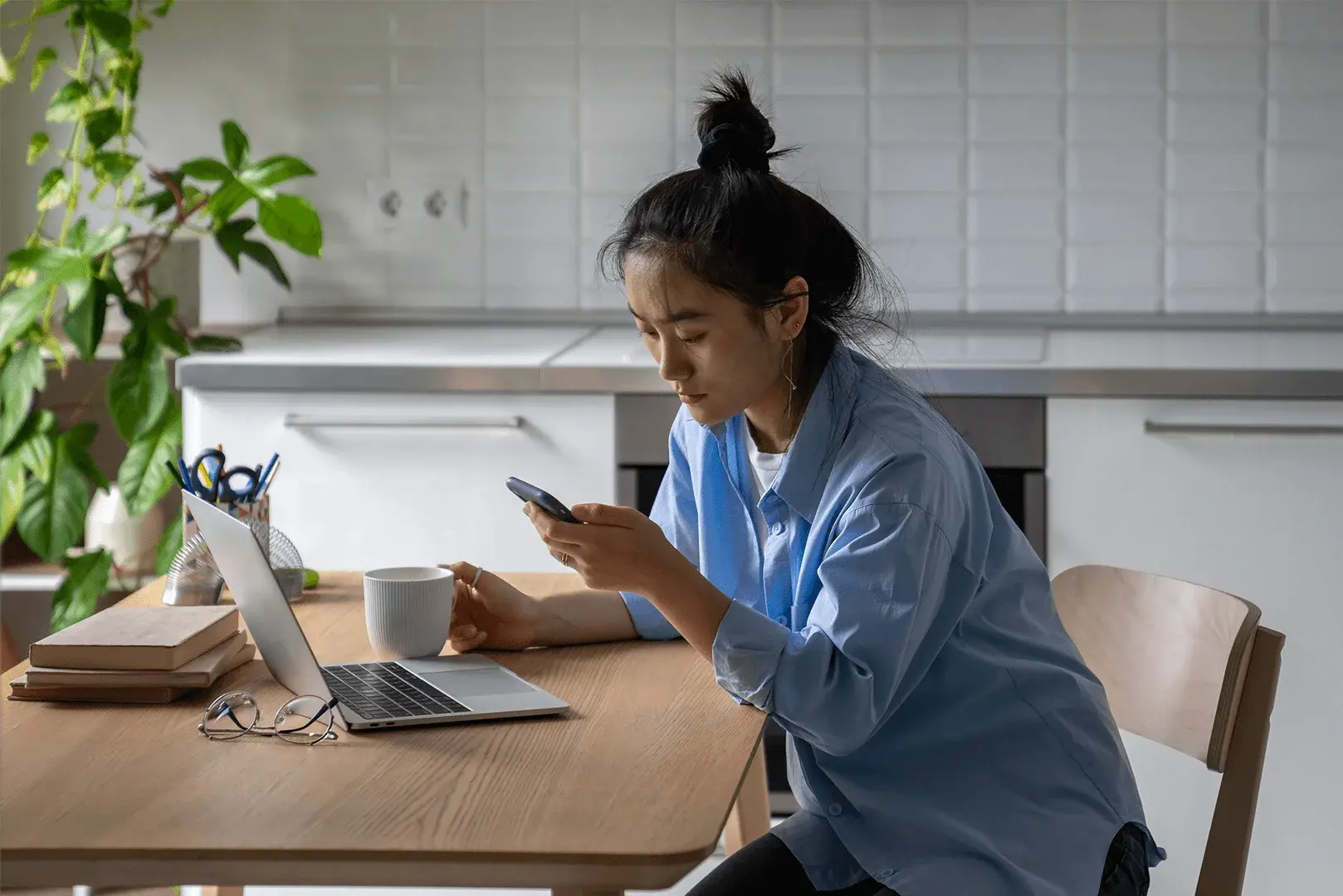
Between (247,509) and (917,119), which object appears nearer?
(247,509)

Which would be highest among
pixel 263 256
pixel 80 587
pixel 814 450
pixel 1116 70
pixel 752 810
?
pixel 1116 70

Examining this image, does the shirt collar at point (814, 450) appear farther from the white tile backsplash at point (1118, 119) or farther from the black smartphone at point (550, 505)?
the white tile backsplash at point (1118, 119)

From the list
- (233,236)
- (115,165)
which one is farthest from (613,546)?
(115,165)

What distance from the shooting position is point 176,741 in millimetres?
1221

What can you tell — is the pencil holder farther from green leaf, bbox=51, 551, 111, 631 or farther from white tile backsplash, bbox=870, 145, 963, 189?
white tile backsplash, bbox=870, 145, 963, 189

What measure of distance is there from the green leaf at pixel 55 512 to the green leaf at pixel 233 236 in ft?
1.53

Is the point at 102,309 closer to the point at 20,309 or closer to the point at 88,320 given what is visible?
the point at 88,320

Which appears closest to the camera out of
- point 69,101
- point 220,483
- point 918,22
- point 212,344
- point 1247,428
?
point 220,483

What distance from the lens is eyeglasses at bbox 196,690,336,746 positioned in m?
1.23

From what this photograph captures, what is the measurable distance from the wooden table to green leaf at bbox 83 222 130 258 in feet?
4.46

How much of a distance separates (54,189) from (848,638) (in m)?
2.05

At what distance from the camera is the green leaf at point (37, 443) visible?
2689 mm

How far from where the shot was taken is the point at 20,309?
2.55 meters

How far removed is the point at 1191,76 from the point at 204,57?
2058 millimetres
